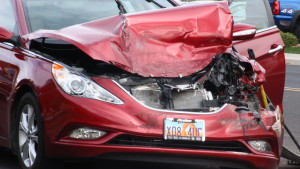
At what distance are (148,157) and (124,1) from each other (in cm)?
239

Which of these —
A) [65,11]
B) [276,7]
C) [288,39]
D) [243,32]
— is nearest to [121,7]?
[65,11]

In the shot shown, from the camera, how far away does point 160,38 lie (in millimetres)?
7129

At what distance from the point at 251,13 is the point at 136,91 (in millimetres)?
3184

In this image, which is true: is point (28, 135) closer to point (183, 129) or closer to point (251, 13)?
point (183, 129)

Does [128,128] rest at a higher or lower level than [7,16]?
lower

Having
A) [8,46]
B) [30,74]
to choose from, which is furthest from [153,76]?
[8,46]

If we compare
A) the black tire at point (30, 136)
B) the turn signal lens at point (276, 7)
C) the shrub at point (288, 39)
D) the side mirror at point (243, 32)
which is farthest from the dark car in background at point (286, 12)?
the black tire at point (30, 136)

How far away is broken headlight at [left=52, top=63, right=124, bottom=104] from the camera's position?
6.48 m

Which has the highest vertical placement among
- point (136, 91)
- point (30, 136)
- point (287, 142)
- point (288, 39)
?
point (288, 39)

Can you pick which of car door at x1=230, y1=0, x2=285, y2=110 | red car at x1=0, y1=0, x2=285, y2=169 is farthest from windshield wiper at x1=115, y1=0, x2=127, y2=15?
car door at x1=230, y1=0, x2=285, y2=110

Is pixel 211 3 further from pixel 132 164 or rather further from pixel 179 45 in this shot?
pixel 132 164

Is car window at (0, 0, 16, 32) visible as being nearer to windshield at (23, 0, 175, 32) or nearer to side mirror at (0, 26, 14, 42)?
windshield at (23, 0, 175, 32)

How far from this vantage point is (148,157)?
6.48 metres

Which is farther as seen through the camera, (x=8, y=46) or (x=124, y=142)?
(x=8, y=46)
